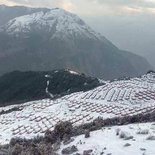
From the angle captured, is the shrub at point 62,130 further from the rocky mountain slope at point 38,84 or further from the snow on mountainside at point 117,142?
the rocky mountain slope at point 38,84

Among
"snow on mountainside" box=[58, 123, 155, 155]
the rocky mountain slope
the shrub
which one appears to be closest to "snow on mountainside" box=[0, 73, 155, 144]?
the shrub

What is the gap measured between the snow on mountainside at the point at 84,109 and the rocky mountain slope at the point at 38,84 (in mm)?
41079

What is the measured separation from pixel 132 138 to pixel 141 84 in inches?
3077

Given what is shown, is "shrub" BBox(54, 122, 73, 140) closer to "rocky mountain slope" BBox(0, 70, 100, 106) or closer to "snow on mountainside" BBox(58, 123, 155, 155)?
"snow on mountainside" BBox(58, 123, 155, 155)

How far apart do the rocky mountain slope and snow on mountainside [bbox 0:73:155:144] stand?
41079 millimetres

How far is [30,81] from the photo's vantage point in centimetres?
16762

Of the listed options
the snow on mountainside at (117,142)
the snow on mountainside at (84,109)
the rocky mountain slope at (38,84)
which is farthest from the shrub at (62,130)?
the rocky mountain slope at (38,84)

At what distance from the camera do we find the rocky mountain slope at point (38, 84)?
139 m

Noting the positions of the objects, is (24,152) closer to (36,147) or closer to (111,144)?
(36,147)

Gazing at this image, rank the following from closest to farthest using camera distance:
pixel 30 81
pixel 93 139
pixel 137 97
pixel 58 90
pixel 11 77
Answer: pixel 93 139 → pixel 137 97 → pixel 58 90 → pixel 30 81 → pixel 11 77

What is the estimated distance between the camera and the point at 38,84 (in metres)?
160

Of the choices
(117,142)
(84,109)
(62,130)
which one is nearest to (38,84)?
(84,109)

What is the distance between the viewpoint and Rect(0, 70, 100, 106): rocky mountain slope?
13912cm

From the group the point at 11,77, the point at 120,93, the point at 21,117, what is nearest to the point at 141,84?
the point at 120,93
